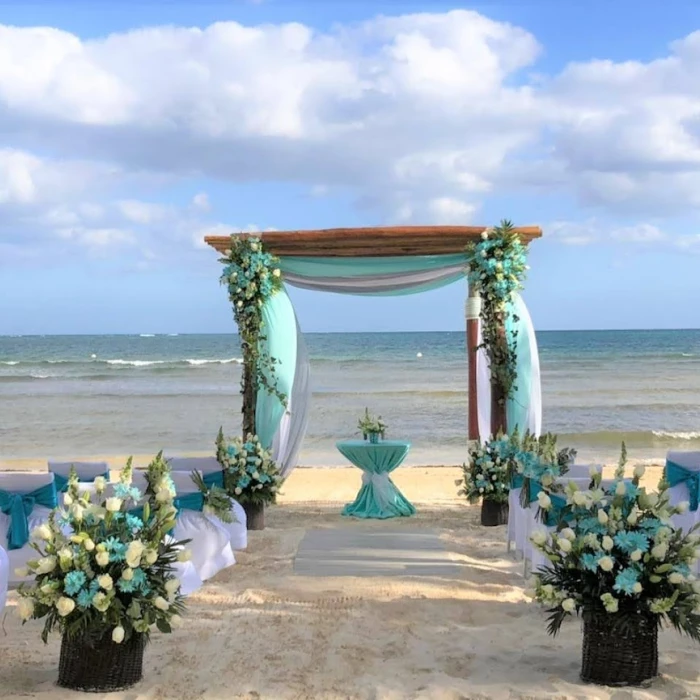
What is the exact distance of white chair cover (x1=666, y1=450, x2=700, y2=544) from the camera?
641 cm

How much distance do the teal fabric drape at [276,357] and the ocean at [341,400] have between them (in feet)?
15.0

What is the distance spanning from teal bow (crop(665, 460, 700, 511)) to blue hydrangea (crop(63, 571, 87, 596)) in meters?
4.15

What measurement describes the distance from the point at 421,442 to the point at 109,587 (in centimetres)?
1204

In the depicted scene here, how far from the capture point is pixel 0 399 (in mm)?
23500

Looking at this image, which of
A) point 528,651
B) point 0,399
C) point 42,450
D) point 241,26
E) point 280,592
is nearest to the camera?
point 528,651

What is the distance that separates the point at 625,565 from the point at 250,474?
15.4 ft

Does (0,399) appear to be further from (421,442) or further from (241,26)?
(241,26)

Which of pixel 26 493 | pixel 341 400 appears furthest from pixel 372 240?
pixel 341 400

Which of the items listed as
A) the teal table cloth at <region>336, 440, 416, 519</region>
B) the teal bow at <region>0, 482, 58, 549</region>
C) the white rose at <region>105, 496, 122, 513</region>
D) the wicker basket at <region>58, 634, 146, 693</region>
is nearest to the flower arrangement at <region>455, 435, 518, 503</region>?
the teal table cloth at <region>336, 440, 416, 519</region>

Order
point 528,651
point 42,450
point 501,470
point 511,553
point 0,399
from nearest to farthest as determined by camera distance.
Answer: point 528,651, point 511,553, point 501,470, point 42,450, point 0,399

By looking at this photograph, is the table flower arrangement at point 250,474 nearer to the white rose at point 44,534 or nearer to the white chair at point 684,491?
the white chair at point 684,491

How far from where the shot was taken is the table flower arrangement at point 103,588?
3.69 metres

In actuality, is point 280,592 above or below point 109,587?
below

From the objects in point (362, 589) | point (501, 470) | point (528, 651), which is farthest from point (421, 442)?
point (528, 651)
